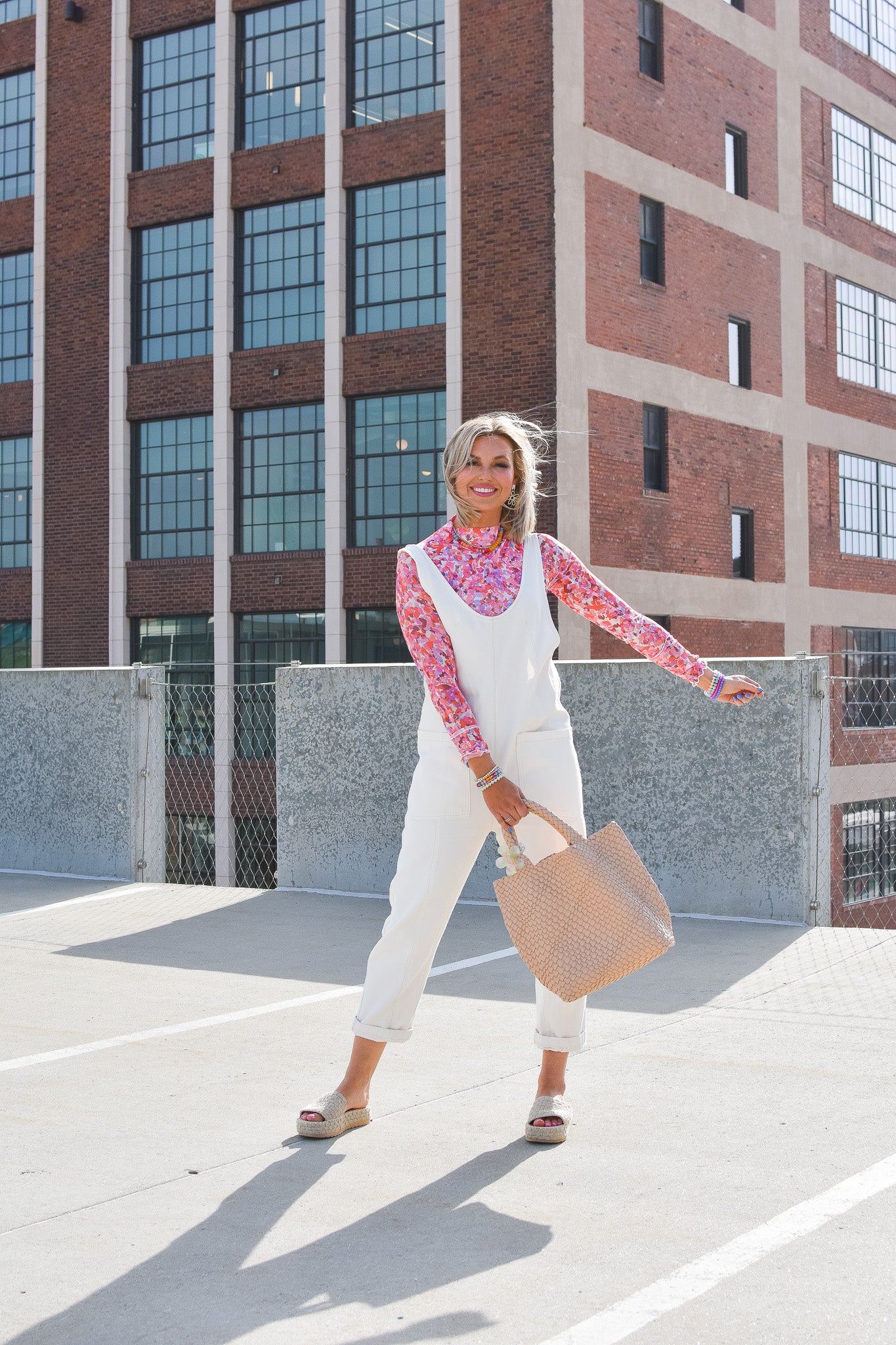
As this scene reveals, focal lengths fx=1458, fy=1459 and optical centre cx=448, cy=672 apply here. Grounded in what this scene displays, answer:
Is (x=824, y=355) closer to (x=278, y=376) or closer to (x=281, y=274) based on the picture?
(x=281, y=274)

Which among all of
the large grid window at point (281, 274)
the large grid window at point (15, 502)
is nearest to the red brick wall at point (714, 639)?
the large grid window at point (281, 274)

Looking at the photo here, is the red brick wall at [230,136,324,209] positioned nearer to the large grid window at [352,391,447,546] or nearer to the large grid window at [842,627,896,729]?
the large grid window at [352,391,447,546]

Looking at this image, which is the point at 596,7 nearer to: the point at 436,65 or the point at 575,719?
the point at 436,65

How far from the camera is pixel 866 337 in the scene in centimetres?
3181

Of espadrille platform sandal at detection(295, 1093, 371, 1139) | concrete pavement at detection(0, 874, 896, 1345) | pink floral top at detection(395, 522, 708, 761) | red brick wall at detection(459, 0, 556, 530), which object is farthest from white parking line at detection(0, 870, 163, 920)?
red brick wall at detection(459, 0, 556, 530)

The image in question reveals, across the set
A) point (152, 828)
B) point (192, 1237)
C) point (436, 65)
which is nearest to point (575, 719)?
point (152, 828)

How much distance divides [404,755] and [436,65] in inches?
760

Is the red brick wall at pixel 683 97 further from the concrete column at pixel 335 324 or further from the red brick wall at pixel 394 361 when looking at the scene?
the concrete column at pixel 335 324

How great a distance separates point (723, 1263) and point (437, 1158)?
1.06 meters

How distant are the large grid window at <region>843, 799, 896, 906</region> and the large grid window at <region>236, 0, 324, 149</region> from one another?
1626 centimetres

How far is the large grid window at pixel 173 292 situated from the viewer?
91.8 feet

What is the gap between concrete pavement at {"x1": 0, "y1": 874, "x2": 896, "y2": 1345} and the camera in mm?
2975

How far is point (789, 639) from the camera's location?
1139 inches

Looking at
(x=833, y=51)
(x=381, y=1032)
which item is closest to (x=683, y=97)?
(x=833, y=51)
